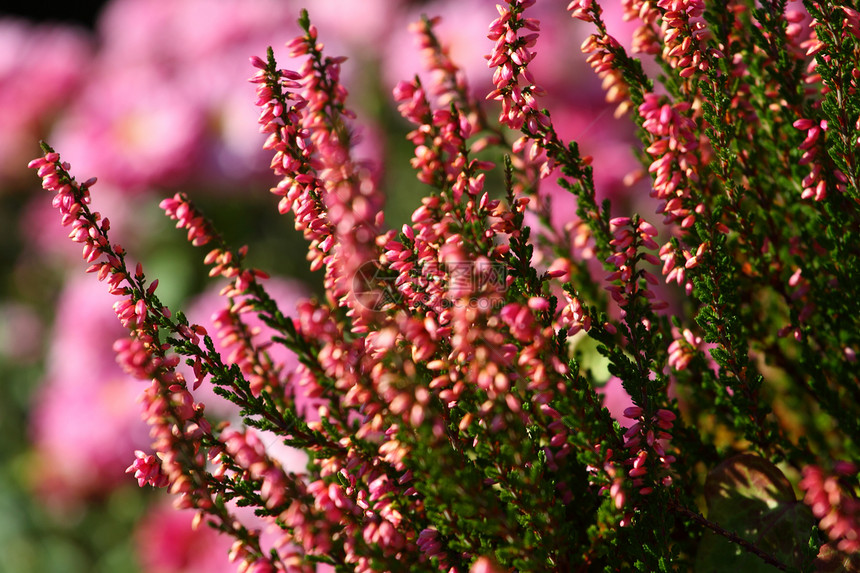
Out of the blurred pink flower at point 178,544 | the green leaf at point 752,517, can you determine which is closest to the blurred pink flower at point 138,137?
the blurred pink flower at point 178,544

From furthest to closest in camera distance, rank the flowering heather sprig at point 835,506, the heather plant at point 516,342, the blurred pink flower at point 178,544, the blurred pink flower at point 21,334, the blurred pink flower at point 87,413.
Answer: the blurred pink flower at point 21,334 → the blurred pink flower at point 87,413 → the blurred pink flower at point 178,544 → the heather plant at point 516,342 → the flowering heather sprig at point 835,506

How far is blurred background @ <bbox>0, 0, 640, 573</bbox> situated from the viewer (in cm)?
171

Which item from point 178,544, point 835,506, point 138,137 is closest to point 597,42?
point 835,506

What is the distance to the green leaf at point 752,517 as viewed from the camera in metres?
0.59

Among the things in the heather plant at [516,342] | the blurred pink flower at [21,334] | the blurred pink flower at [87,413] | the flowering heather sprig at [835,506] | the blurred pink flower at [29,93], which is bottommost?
the flowering heather sprig at [835,506]

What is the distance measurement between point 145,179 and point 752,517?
5.07 ft

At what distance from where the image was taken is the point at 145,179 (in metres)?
1.80

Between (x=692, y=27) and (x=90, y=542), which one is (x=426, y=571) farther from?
(x=90, y=542)

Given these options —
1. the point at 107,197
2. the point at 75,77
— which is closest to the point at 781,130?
the point at 107,197

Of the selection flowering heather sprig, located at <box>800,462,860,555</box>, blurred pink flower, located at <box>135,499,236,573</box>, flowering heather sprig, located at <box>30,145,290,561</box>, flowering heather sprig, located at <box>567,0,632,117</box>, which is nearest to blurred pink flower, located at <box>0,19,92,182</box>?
blurred pink flower, located at <box>135,499,236,573</box>

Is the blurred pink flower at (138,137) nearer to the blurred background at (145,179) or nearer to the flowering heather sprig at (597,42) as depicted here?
the blurred background at (145,179)

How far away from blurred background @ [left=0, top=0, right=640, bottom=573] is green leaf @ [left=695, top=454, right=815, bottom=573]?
36.8 inches

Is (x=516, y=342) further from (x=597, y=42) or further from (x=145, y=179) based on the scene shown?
(x=145, y=179)

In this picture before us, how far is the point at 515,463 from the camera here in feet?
1.78
